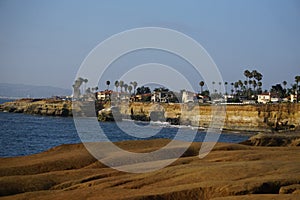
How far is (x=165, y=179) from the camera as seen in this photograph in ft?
55.5

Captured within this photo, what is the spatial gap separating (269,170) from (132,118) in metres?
122

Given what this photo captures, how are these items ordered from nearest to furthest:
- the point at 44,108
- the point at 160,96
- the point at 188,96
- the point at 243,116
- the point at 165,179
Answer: the point at 165,179, the point at 243,116, the point at 188,96, the point at 44,108, the point at 160,96

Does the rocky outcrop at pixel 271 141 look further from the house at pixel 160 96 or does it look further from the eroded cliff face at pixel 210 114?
the house at pixel 160 96

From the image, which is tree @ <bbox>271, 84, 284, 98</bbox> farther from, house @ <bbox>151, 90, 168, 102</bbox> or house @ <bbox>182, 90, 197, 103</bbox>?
house @ <bbox>151, 90, 168, 102</bbox>

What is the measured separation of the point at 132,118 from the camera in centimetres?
13825

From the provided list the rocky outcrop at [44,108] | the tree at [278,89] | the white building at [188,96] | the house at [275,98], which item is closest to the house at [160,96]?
the white building at [188,96]

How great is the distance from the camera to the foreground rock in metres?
14.5

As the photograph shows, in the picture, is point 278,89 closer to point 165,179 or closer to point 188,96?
point 188,96

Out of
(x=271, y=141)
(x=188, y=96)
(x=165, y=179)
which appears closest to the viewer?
(x=165, y=179)

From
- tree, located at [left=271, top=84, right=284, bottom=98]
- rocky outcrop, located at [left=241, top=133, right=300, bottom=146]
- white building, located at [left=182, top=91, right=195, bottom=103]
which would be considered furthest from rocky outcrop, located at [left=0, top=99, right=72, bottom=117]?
rocky outcrop, located at [left=241, top=133, right=300, bottom=146]

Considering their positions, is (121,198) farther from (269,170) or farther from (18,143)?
(18,143)

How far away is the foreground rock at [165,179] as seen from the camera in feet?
47.5

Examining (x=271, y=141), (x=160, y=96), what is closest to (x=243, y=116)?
(x=160, y=96)

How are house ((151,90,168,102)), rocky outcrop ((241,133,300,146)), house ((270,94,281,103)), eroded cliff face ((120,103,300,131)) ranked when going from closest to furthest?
rocky outcrop ((241,133,300,146)) < eroded cliff face ((120,103,300,131)) < house ((270,94,281,103)) < house ((151,90,168,102))
